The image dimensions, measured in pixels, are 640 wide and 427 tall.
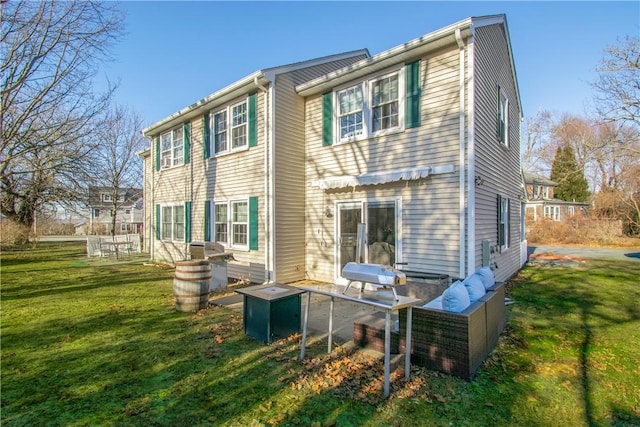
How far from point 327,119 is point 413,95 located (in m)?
2.64

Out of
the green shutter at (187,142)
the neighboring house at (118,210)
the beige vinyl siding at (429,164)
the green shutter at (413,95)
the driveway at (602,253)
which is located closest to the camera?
the beige vinyl siding at (429,164)

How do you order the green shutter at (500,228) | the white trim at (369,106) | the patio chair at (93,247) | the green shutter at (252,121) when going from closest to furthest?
A: the white trim at (369,106), the green shutter at (500,228), the green shutter at (252,121), the patio chair at (93,247)

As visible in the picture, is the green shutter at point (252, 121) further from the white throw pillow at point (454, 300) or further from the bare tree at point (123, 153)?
the bare tree at point (123, 153)

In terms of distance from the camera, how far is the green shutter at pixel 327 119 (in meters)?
9.12

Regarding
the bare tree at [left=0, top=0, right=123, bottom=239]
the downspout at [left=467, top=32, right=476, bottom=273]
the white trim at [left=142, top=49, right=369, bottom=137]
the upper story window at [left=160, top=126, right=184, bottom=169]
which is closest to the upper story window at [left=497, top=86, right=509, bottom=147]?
the downspout at [left=467, top=32, right=476, bottom=273]

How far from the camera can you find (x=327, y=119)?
9.19 metres

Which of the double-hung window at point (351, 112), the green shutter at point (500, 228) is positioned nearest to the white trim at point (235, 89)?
the double-hung window at point (351, 112)

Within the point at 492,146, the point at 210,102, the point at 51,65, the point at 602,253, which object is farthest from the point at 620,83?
the point at 51,65

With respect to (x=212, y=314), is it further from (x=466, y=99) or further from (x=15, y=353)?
(x=466, y=99)

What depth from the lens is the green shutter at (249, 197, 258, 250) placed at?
30.8ft

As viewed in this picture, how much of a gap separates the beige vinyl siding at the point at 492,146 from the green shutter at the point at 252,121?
596cm

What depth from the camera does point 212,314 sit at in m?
6.34

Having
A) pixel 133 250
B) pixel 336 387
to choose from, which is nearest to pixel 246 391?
pixel 336 387

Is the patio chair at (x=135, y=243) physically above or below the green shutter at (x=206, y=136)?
below
